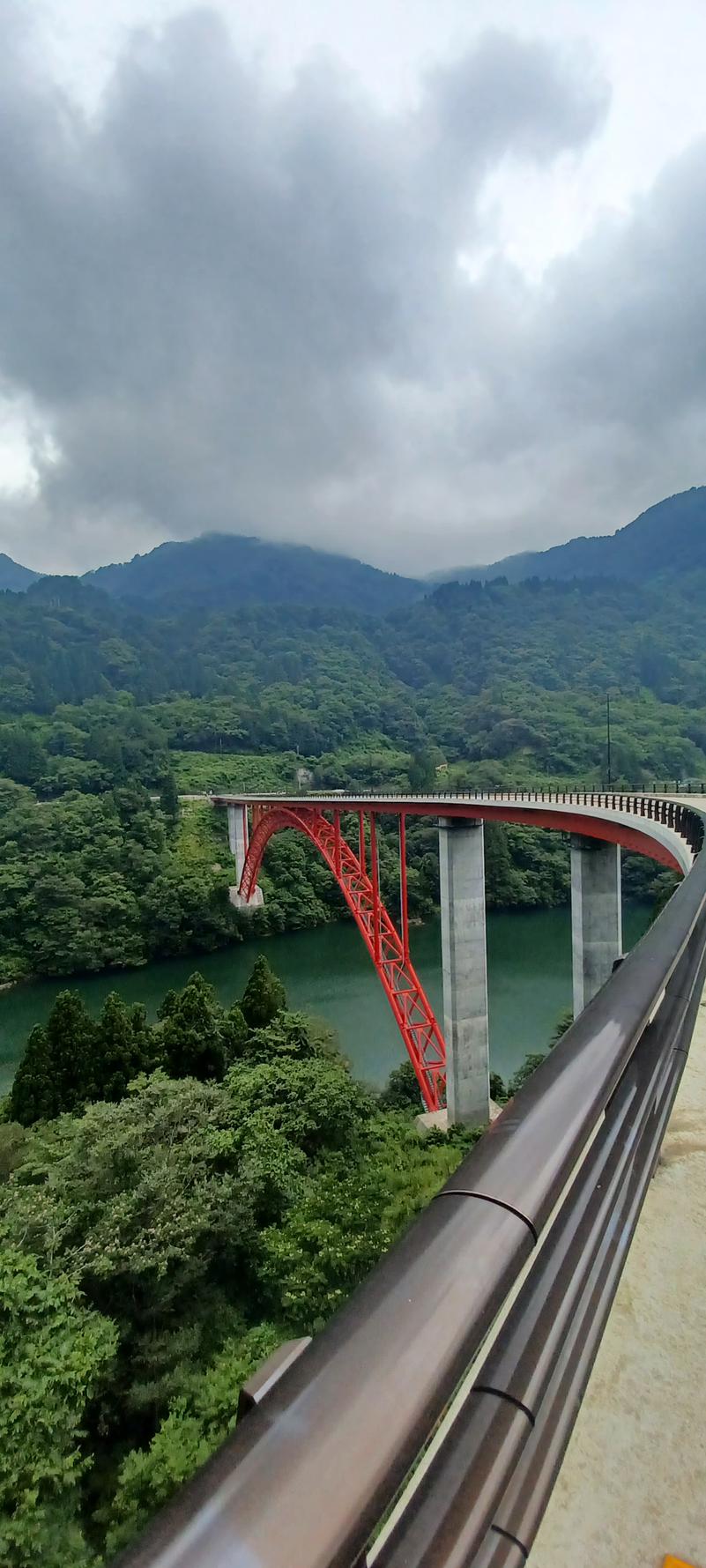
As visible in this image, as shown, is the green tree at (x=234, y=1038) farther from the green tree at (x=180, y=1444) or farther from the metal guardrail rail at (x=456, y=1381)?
the metal guardrail rail at (x=456, y=1381)

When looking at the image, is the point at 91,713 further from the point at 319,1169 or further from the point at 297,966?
the point at 319,1169

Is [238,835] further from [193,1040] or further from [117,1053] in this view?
[117,1053]

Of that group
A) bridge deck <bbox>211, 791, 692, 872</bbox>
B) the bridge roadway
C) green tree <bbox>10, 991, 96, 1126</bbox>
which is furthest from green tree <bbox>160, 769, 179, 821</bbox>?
the bridge roadway

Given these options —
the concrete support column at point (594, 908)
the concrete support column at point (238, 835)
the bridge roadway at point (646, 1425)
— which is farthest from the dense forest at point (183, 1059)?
the bridge roadway at point (646, 1425)

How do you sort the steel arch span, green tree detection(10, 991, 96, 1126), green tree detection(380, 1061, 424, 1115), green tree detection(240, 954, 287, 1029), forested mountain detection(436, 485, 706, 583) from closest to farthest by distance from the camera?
green tree detection(10, 991, 96, 1126), the steel arch span, green tree detection(240, 954, 287, 1029), green tree detection(380, 1061, 424, 1115), forested mountain detection(436, 485, 706, 583)

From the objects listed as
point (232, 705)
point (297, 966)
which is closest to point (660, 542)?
A: point (232, 705)

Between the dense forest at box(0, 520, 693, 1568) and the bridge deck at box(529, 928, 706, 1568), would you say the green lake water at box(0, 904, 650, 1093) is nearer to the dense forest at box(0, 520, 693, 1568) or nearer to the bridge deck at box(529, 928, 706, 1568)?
the dense forest at box(0, 520, 693, 1568)
